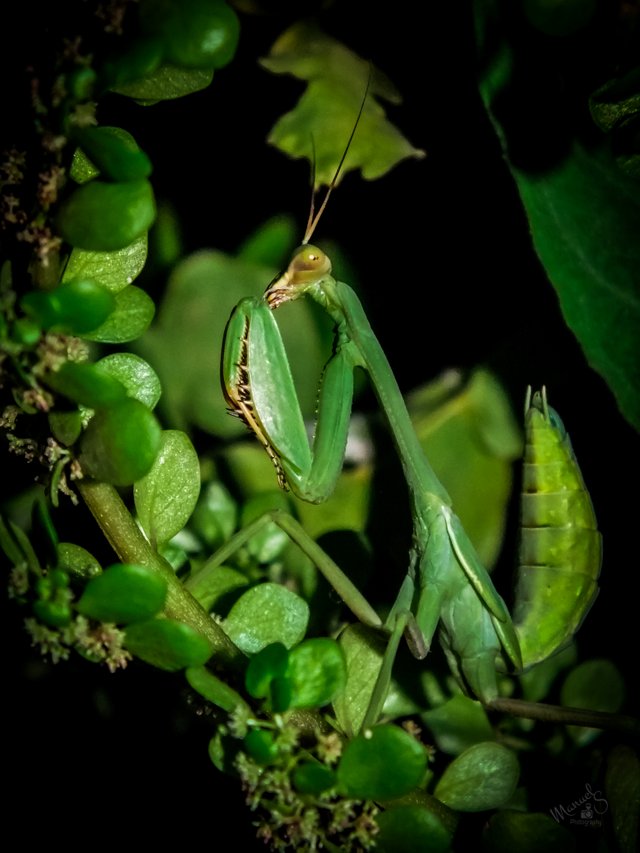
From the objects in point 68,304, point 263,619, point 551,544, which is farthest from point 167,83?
point 551,544

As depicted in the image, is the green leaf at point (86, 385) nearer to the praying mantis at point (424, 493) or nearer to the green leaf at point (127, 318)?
the green leaf at point (127, 318)

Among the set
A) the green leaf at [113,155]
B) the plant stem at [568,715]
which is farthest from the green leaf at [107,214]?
the plant stem at [568,715]

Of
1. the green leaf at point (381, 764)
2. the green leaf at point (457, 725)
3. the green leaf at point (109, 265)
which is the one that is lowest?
the green leaf at point (457, 725)

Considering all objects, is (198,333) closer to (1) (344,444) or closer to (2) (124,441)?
(1) (344,444)

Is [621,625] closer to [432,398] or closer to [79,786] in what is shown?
[432,398]

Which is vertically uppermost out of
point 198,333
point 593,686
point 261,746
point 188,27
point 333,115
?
point 188,27

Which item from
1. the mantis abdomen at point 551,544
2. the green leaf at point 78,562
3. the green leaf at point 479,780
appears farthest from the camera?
the mantis abdomen at point 551,544
